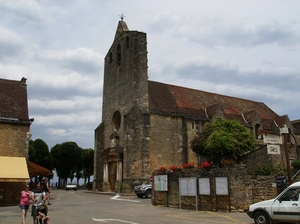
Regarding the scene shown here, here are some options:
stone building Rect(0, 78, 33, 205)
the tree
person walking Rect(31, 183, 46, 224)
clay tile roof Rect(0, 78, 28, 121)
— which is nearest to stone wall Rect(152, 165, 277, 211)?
person walking Rect(31, 183, 46, 224)

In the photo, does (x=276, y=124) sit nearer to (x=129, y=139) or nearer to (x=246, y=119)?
(x=246, y=119)

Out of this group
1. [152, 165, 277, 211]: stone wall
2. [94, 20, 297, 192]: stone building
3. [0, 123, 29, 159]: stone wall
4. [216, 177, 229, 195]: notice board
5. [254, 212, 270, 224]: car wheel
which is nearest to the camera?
[254, 212, 270, 224]: car wheel

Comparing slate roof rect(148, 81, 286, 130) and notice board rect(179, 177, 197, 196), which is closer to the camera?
notice board rect(179, 177, 197, 196)

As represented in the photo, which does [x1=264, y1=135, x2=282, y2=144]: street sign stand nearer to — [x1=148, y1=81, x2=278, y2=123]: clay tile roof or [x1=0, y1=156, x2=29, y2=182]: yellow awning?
[x1=0, y1=156, x2=29, y2=182]: yellow awning

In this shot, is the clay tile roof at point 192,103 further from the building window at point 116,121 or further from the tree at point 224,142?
the tree at point 224,142

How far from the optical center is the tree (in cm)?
2605

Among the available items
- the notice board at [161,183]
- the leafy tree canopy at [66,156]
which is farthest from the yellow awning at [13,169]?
the leafy tree canopy at [66,156]

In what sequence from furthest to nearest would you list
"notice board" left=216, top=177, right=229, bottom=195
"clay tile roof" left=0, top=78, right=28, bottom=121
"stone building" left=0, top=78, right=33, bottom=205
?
"clay tile roof" left=0, top=78, right=28, bottom=121 < "stone building" left=0, top=78, right=33, bottom=205 < "notice board" left=216, top=177, right=229, bottom=195

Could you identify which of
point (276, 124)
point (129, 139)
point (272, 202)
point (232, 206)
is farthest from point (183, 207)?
point (276, 124)

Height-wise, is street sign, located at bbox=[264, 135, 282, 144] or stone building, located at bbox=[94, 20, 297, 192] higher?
stone building, located at bbox=[94, 20, 297, 192]

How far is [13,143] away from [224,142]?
16.0 metres

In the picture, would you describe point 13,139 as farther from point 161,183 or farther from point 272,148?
point 272,148

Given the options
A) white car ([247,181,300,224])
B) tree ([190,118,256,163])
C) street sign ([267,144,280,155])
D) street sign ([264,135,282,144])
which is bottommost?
Result: white car ([247,181,300,224])

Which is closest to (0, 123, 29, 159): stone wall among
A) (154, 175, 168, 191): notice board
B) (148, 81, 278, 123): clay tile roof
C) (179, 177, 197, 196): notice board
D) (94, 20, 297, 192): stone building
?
(154, 175, 168, 191): notice board
